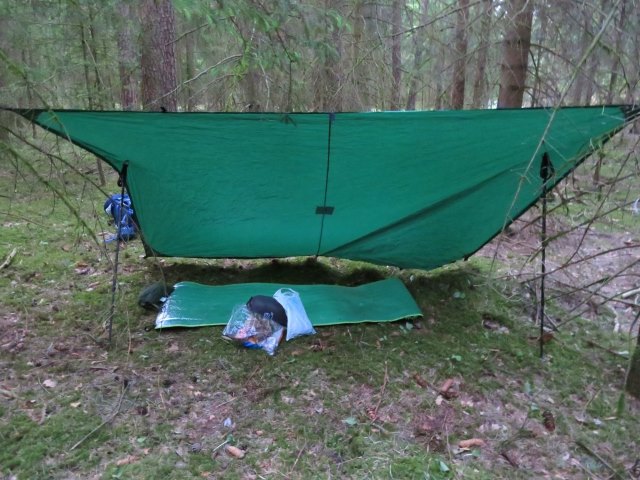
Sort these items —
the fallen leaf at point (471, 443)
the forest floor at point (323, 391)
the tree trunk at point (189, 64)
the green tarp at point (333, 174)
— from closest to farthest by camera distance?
the forest floor at point (323, 391) → the fallen leaf at point (471, 443) → the green tarp at point (333, 174) → the tree trunk at point (189, 64)

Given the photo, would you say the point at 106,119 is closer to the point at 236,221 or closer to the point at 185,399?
the point at 236,221

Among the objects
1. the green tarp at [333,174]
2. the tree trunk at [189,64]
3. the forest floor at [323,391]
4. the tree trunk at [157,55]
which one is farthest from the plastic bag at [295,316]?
the tree trunk at [189,64]

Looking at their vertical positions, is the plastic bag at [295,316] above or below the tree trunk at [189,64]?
below

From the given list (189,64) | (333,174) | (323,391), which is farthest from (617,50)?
(189,64)

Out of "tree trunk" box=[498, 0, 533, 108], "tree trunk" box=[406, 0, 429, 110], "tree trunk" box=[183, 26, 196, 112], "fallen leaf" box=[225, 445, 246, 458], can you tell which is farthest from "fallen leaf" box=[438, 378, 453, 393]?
"tree trunk" box=[183, 26, 196, 112]

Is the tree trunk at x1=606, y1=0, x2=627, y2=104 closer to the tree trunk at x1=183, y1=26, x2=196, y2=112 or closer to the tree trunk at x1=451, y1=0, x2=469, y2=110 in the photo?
the tree trunk at x1=451, y1=0, x2=469, y2=110

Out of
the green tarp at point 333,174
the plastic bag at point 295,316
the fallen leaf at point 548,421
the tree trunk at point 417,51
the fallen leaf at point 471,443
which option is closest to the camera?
the fallen leaf at point 471,443

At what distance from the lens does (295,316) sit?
3283mm

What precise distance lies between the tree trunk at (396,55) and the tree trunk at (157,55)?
9.55 feet

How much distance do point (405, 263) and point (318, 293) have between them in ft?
2.67

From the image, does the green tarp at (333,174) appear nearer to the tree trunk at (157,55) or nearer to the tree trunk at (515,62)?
the tree trunk at (515,62)

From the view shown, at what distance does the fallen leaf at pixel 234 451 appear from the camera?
2234 mm

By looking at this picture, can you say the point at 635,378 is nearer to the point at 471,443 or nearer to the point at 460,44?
the point at 471,443

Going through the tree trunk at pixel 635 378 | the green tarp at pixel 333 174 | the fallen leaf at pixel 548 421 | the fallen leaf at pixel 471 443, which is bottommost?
the fallen leaf at pixel 471 443
